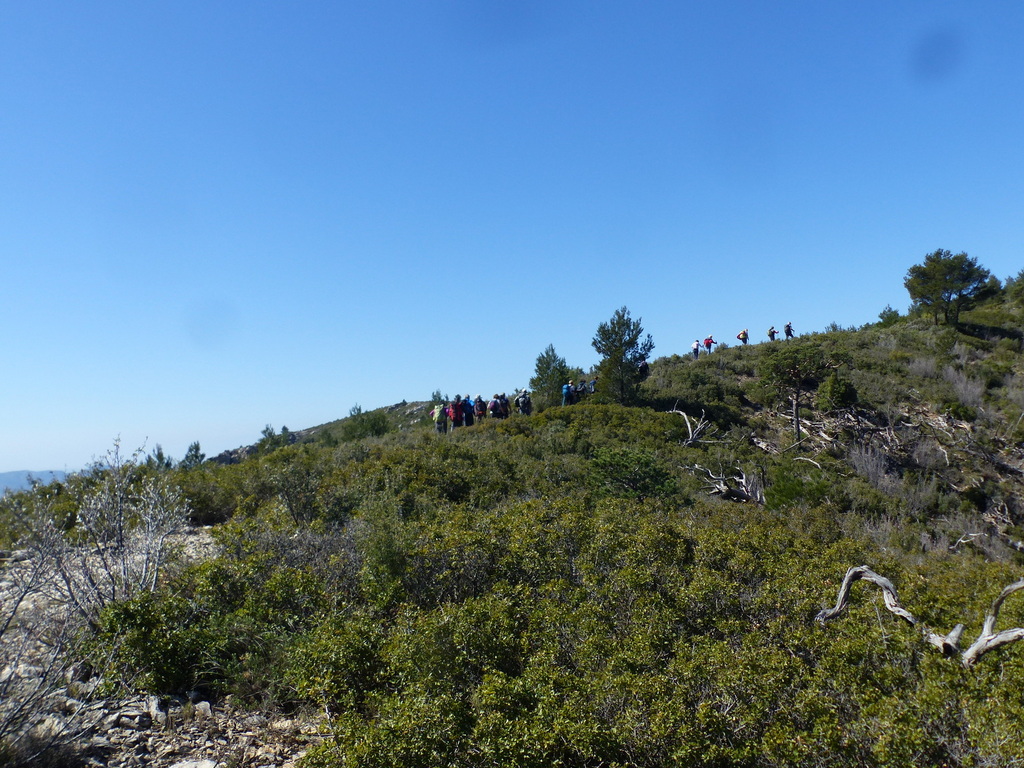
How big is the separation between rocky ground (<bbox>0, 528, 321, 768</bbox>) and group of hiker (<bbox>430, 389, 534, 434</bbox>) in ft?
48.6

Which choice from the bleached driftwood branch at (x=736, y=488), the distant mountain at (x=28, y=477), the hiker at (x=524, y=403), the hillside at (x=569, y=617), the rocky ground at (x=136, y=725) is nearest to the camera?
the hillside at (x=569, y=617)

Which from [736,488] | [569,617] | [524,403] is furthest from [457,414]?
[569,617]

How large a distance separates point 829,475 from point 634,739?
1393cm

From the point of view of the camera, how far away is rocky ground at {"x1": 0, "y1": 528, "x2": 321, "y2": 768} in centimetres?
387

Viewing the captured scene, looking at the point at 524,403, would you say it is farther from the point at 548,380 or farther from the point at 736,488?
the point at 736,488

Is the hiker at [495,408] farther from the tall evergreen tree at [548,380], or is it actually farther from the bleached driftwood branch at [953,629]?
the bleached driftwood branch at [953,629]

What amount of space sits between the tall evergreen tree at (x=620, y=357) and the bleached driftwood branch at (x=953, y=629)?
1707 cm

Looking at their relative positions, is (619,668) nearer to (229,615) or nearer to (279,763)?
(279,763)

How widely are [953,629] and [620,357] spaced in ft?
59.3

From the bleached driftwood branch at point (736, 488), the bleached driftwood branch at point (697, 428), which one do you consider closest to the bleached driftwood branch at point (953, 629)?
the bleached driftwood branch at point (736, 488)

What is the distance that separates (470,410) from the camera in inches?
799

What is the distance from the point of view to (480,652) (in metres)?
4.77

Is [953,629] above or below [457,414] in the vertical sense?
below

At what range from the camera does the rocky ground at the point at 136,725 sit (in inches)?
152
